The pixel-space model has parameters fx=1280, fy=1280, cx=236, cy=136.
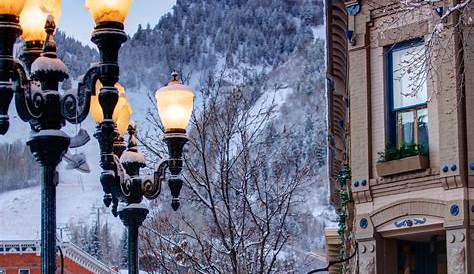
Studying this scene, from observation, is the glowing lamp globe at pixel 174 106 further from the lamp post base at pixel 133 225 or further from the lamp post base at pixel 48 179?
the lamp post base at pixel 48 179

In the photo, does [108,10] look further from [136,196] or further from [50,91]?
[136,196]

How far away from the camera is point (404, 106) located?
2520 cm

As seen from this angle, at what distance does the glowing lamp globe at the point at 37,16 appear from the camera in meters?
14.1

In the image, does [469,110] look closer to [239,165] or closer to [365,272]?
[365,272]

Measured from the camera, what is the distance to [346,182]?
3011 centimetres

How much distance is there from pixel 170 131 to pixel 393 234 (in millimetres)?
10471

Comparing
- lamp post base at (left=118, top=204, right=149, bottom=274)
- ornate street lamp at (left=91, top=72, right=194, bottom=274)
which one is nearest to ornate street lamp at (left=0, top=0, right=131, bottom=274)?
ornate street lamp at (left=91, top=72, right=194, bottom=274)

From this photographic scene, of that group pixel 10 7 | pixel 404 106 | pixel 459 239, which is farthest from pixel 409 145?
pixel 10 7

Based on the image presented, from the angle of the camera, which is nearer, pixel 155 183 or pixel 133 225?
pixel 155 183

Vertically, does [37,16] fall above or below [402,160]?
above

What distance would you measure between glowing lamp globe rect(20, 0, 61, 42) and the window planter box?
11.3 meters

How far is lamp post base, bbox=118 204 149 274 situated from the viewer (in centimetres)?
1625

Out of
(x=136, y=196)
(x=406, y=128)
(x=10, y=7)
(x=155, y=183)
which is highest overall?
(x=10, y=7)

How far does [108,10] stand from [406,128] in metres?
12.6
